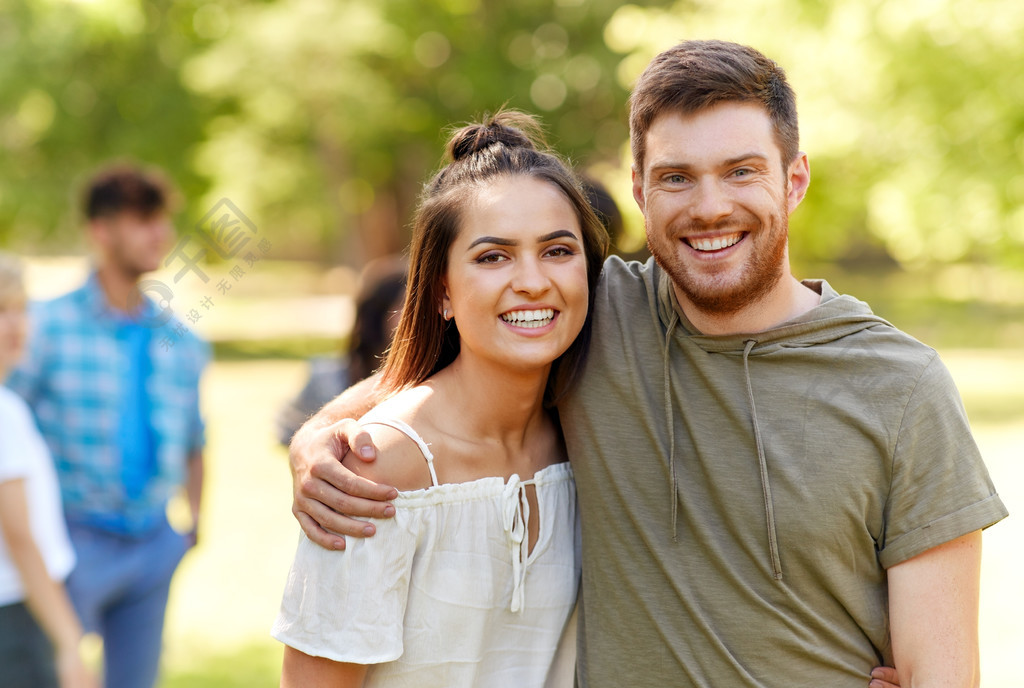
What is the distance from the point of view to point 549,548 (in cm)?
250

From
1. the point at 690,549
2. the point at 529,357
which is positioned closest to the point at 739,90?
the point at 529,357

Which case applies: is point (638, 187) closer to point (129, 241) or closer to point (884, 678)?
point (884, 678)

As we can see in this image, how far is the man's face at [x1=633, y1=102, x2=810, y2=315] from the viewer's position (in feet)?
7.58

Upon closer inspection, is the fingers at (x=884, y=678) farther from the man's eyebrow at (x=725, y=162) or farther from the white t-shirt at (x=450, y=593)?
the man's eyebrow at (x=725, y=162)

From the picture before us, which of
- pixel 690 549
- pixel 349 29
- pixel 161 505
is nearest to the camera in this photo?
pixel 690 549

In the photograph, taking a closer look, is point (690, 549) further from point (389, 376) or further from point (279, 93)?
point (279, 93)

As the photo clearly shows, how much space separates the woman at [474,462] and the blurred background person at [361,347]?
161 centimetres

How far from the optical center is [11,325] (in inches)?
142

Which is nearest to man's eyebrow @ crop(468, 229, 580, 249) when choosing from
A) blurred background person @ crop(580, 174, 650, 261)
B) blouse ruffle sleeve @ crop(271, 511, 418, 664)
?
blouse ruffle sleeve @ crop(271, 511, 418, 664)

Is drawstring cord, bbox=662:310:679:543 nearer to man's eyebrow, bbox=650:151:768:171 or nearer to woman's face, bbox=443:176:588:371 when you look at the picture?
woman's face, bbox=443:176:588:371

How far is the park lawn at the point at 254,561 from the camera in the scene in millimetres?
5859

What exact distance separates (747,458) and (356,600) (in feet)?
3.08

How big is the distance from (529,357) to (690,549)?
0.58 m

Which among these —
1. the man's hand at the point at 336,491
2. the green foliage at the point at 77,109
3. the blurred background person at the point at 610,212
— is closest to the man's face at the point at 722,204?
the man's hand at the point at 336,491
